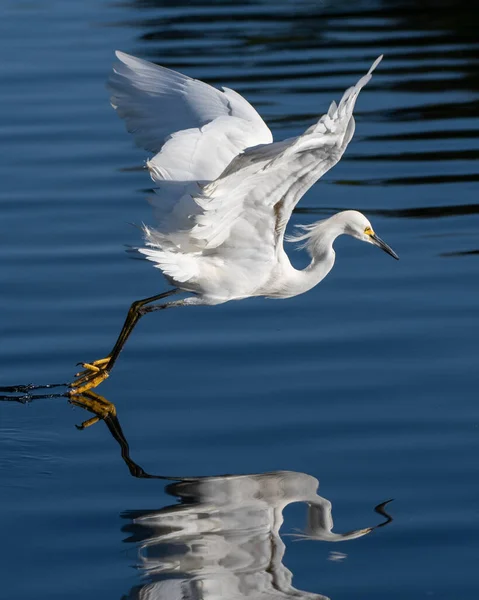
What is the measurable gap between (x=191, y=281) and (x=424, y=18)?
10.8m

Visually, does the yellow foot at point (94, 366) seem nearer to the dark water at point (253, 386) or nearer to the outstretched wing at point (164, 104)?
the dark water at point (253, 386)

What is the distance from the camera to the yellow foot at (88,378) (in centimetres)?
699

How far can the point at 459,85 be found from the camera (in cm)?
1359

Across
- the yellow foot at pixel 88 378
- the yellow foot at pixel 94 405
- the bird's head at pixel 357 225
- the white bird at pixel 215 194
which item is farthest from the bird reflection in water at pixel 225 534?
the bird's head at pixel 357 225

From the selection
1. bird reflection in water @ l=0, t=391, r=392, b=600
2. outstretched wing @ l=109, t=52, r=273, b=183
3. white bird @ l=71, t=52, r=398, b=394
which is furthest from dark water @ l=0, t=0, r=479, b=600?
outstretched wing @ l=109, t=52, r=273, b=183

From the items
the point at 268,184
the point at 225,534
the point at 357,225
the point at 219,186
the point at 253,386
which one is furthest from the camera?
the point at 357,225

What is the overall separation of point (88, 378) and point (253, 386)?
88 cm

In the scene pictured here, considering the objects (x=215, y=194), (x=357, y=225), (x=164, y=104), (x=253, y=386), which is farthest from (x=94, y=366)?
(x=357, y=225)

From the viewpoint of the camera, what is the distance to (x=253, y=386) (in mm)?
6906

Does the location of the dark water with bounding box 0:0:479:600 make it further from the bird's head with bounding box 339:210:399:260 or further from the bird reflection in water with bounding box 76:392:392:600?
the bird's head with bounding box 339:210:399:260

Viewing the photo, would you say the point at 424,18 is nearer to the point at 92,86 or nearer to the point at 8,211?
the point at 92,86

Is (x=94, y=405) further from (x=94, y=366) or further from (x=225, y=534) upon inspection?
(x=225, y=534)

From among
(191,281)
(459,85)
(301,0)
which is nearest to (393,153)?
(459,85)

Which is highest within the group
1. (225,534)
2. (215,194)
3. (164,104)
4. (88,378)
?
(164,104)
